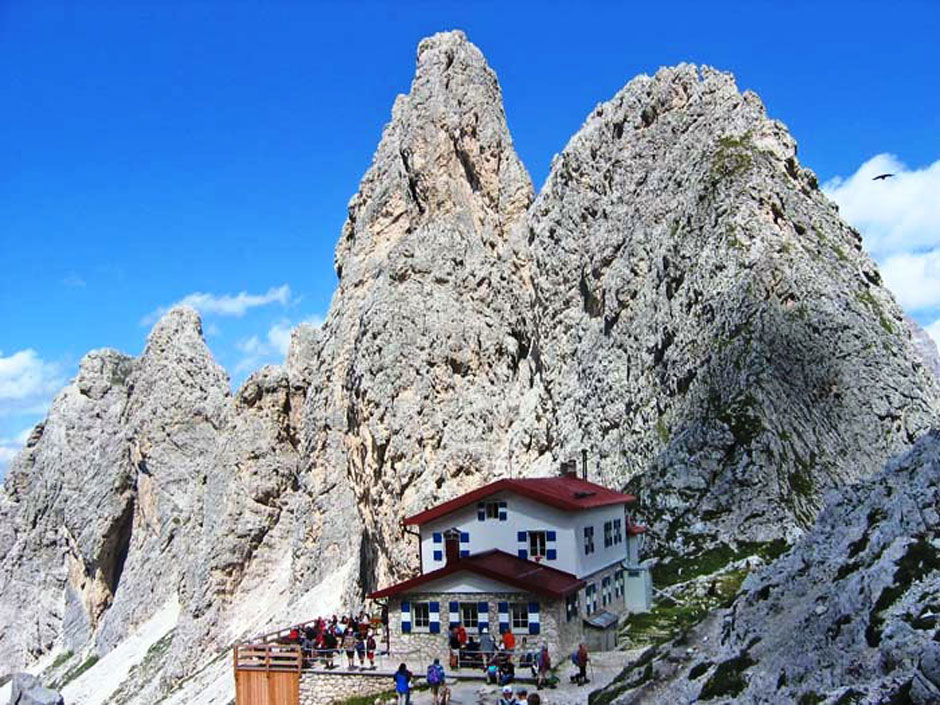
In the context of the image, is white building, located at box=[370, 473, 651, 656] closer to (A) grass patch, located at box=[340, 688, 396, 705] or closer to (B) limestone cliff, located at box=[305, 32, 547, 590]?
(A) grass patch, located at box=[340, 688, 396, 705]

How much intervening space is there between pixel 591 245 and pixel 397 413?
19.1 m

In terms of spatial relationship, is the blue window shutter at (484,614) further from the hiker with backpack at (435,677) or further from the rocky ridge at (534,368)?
the rocky ridge at (534,368)

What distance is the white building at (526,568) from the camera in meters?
34.6

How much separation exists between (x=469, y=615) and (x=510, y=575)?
6.62ft

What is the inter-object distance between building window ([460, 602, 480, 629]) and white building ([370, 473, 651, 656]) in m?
0.04

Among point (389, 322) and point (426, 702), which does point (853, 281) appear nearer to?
point (389, 322)

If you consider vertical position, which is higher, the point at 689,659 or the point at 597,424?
the point at 597,424

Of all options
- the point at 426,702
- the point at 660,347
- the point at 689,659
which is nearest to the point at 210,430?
the point at 660,347

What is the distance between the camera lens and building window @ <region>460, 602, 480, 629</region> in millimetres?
34938

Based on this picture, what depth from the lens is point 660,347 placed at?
61250 millimetres

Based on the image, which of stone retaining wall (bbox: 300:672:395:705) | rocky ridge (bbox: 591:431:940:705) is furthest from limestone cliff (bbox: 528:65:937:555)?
rocky ridge (bbox: 591:431:940:705)

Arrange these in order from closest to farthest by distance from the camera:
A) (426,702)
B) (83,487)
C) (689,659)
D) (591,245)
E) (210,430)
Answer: (689,659), (426,702), (591,245), (210,430), (83,487)

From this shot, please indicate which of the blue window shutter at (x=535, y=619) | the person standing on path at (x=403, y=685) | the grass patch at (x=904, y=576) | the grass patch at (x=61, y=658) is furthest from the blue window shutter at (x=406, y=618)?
the grass patch at (x=61, y=658)

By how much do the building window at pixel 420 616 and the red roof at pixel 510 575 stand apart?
69cm
